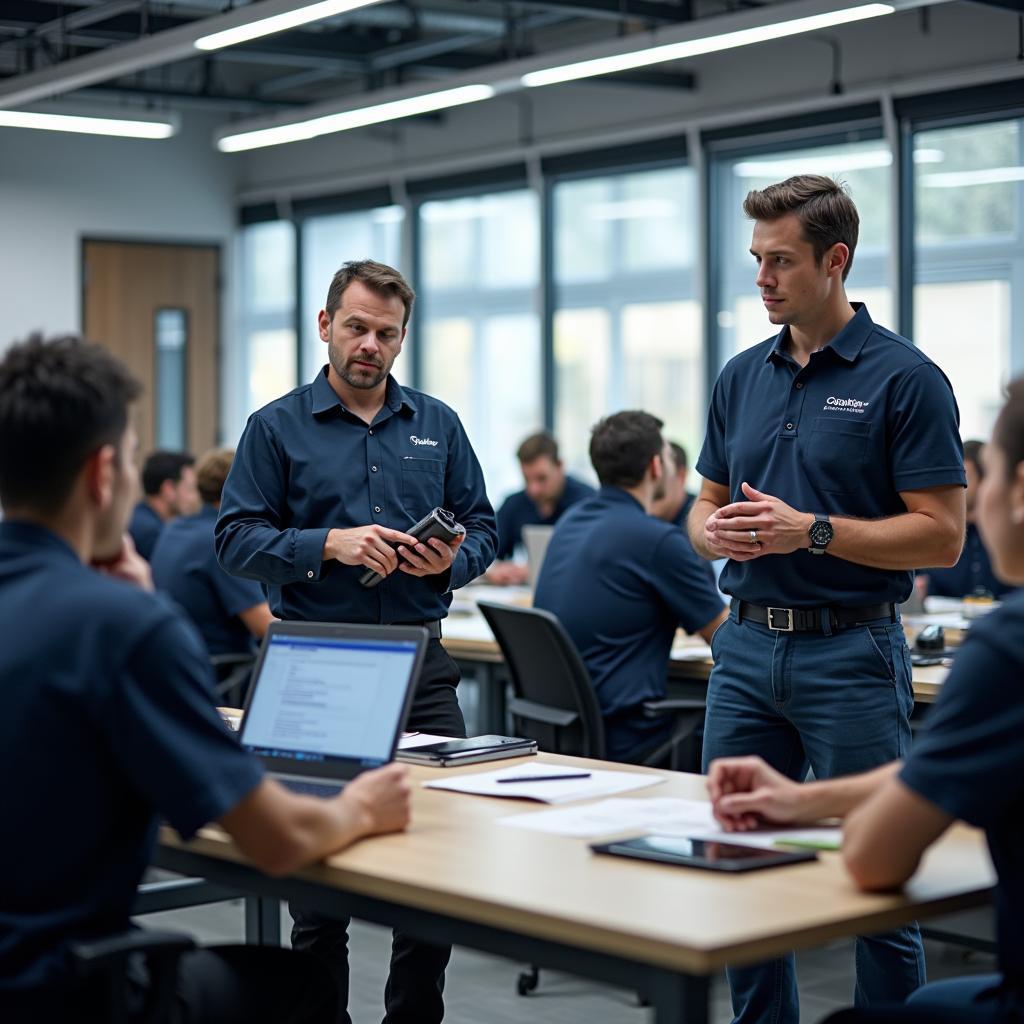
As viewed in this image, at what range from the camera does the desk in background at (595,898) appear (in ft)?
5.53

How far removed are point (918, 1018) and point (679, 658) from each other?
8.22 feet

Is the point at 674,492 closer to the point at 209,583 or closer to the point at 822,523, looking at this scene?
the point at 209,583

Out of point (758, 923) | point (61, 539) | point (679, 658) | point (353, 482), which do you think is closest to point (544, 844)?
point (758, 923)

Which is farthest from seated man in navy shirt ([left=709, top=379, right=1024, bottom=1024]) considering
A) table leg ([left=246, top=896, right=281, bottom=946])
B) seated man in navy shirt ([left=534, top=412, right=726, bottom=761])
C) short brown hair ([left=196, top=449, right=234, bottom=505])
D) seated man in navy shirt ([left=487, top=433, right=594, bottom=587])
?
seated man in navy shirt ([left=487, top=433, right=594, bottom=587])

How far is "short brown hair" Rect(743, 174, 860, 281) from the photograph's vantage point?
296cm

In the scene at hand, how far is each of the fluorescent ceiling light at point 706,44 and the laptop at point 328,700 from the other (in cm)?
429

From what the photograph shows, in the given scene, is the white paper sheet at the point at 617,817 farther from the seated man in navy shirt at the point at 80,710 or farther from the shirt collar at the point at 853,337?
the shirt collar at the point at 853,337

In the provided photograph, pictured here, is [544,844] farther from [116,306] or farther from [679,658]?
[116,306]

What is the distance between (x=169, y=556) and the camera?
17.2 feet

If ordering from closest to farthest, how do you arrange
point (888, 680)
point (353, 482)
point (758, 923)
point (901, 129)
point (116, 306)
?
1. point (758, 923)
2. point (888, 680)
3. point (353, 482)
4. point (901, 129)
5. point (116, 306)

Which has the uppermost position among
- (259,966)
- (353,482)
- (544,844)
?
(353,482)

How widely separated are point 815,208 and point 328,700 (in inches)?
51.5

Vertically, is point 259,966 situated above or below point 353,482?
below

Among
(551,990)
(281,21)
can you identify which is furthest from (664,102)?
(551,990)
